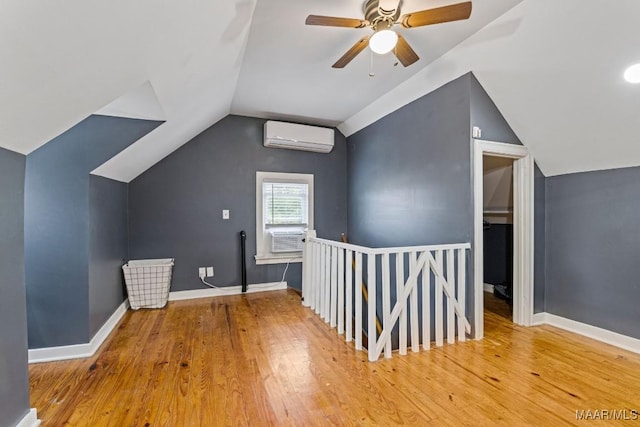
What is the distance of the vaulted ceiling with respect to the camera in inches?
47.1

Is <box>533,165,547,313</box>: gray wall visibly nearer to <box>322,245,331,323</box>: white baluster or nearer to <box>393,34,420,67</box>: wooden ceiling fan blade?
<box>393,34,420,67</box>: wooden ceiling fan blade

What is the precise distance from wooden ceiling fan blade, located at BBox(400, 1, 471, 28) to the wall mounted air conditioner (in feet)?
8.09

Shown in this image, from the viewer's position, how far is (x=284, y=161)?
4.51m

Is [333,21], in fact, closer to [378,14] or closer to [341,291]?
[378,14]

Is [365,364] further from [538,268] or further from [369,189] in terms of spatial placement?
[369,189]

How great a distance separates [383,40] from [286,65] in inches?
47.5

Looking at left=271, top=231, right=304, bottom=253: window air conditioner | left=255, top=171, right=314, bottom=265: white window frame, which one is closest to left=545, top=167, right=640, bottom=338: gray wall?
left=271, top=231, right=304, bottom=253: window air conditioner

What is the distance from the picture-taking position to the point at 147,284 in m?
3.47

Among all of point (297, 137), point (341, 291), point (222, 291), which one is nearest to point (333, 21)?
point (341, 291)

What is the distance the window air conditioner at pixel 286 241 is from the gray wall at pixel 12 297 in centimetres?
287

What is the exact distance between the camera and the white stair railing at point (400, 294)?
7.59ft

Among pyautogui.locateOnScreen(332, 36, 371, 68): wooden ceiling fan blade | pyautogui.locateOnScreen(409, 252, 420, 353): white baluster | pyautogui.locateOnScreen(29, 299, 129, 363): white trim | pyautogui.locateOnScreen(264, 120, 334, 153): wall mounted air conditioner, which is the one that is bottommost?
pyautogui.locateOnScreen(29, 299, 129, 363): white trim

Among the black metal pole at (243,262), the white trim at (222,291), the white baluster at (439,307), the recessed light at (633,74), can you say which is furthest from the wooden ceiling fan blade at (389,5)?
the white trim at (222,291)

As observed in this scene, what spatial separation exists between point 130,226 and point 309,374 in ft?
Result: 9.85
